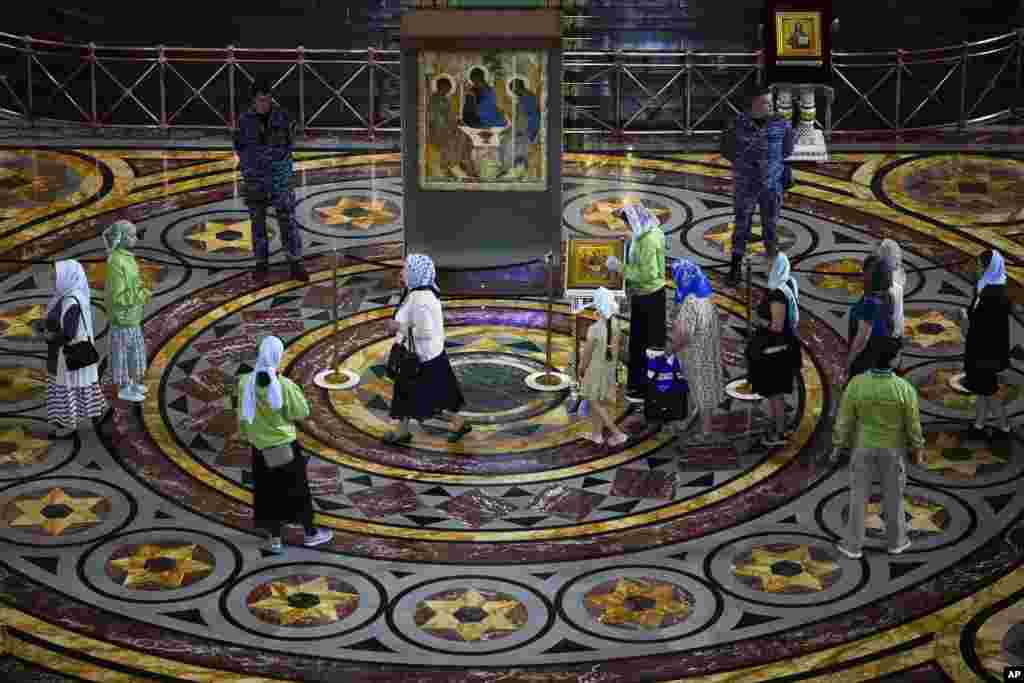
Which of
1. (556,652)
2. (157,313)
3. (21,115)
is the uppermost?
(21,115)

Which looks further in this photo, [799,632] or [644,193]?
[644,193]

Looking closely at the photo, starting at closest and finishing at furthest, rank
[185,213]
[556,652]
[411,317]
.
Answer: [556,652], [411,317], [185,213]

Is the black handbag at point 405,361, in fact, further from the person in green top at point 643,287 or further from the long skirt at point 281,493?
the person in green top at point 643,287

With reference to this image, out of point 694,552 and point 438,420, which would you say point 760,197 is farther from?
point 694,552

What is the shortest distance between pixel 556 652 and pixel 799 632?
55.9 inches

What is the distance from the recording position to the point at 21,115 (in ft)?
70.3

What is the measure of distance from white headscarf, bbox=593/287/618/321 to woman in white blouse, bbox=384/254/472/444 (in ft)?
3.49

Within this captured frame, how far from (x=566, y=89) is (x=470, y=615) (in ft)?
35.0

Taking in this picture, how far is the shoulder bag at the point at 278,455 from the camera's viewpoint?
1278 cm

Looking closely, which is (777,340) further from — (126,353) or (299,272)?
(299,272)

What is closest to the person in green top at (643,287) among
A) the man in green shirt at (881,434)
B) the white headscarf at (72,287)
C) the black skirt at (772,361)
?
the black skirt at (772,361)

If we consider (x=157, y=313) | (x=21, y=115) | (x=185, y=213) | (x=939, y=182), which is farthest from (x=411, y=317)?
(x=21, y=115)

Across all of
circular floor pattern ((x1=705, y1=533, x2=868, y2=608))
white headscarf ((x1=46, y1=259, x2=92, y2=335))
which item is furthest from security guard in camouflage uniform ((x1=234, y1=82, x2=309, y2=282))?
circular floor pattern ((x1=705, y1=533, x2=868, y2=608))

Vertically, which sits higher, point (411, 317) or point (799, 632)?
point (411, 317)
